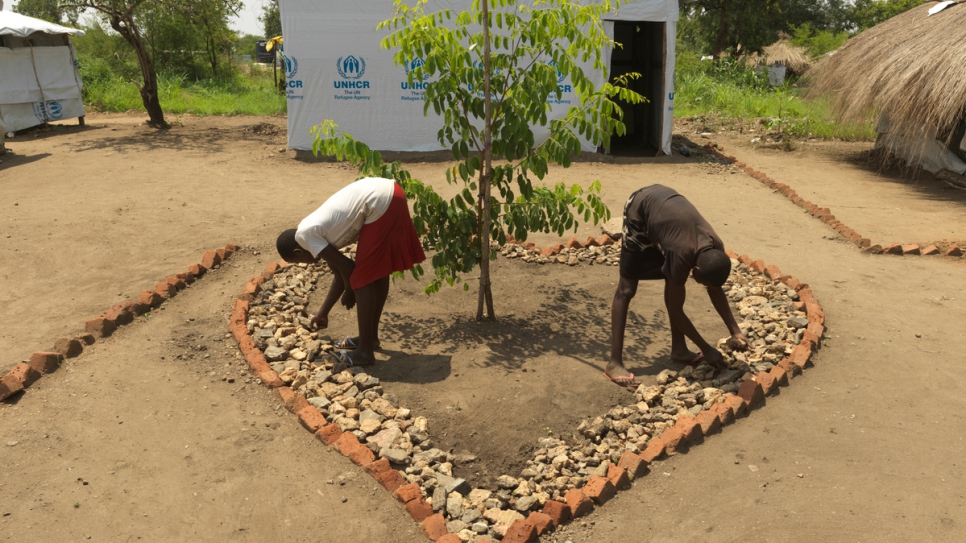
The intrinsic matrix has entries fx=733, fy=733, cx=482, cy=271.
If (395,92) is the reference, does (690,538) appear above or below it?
below

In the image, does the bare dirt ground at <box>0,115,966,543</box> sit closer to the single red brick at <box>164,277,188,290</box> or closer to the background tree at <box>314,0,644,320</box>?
the single red brick at <box>164,277,188,290</box>

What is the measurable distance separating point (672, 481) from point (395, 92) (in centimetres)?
937

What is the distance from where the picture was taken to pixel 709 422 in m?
3.73

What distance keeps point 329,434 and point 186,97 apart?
55.5ft

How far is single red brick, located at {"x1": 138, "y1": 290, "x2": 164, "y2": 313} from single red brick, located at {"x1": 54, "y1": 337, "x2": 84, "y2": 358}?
0.70 m

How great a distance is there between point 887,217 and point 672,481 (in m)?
5.92

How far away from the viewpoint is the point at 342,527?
310 cm

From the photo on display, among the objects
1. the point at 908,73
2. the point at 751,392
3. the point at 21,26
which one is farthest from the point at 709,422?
the point at 21,26

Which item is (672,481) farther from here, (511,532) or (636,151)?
(636,151)

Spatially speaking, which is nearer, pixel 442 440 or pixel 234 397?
pixel 442 440

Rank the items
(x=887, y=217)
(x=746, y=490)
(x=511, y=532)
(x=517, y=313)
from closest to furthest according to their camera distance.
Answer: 1. (x=511, y=532)
2. (x=746, y=490)
3. (x=517, y=313)
4. (x=887, y=217)

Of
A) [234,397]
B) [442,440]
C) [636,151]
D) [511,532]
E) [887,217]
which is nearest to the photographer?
[511,532]

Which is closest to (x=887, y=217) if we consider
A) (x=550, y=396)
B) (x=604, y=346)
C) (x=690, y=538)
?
(x=604, y=346)

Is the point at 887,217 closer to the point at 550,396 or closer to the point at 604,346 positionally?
the point at 604,346
